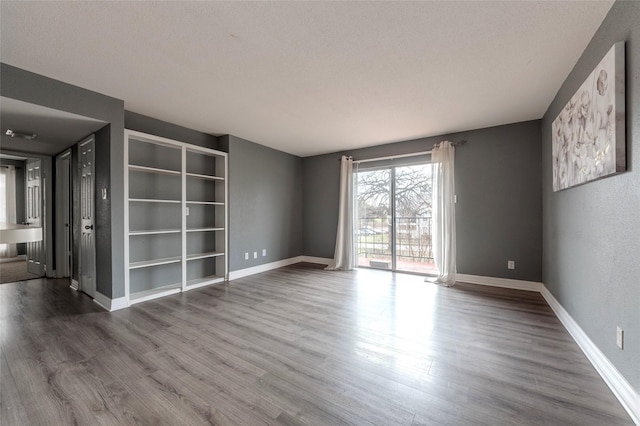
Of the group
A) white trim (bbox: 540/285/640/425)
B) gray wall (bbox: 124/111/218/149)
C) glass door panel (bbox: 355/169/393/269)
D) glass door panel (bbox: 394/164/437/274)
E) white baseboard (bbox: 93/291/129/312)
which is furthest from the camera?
glass door panel (bbox: 355/169/393/269)

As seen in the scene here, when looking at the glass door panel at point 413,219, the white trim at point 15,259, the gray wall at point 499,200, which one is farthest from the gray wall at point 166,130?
the white trim at point 15,259

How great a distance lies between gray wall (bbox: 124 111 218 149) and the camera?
3.39 metres

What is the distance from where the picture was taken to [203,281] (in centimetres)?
402

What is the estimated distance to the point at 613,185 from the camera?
1.65m

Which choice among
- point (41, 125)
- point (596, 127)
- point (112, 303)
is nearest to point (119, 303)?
point (112, 303)

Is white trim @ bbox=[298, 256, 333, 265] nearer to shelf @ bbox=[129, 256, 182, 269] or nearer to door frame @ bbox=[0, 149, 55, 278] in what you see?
shelf @ bbox=[129, 256, 182, 269]

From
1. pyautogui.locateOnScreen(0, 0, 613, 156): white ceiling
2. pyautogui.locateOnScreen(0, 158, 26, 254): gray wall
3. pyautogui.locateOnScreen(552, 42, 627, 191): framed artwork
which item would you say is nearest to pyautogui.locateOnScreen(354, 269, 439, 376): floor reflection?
pyautogui.locateOnScreen(552, 42, 627, 191): framed artwork

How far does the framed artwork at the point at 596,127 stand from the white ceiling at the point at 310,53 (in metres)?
0.40

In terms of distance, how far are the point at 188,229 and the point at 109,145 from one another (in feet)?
4.77

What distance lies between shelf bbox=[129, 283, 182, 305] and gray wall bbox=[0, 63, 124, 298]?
234mm

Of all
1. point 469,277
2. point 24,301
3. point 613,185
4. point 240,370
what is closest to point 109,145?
point 24,301

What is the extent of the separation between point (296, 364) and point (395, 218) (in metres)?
3.52

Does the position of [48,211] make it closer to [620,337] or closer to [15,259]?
[15,259]

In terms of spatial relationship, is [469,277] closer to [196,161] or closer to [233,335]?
[233,335]
